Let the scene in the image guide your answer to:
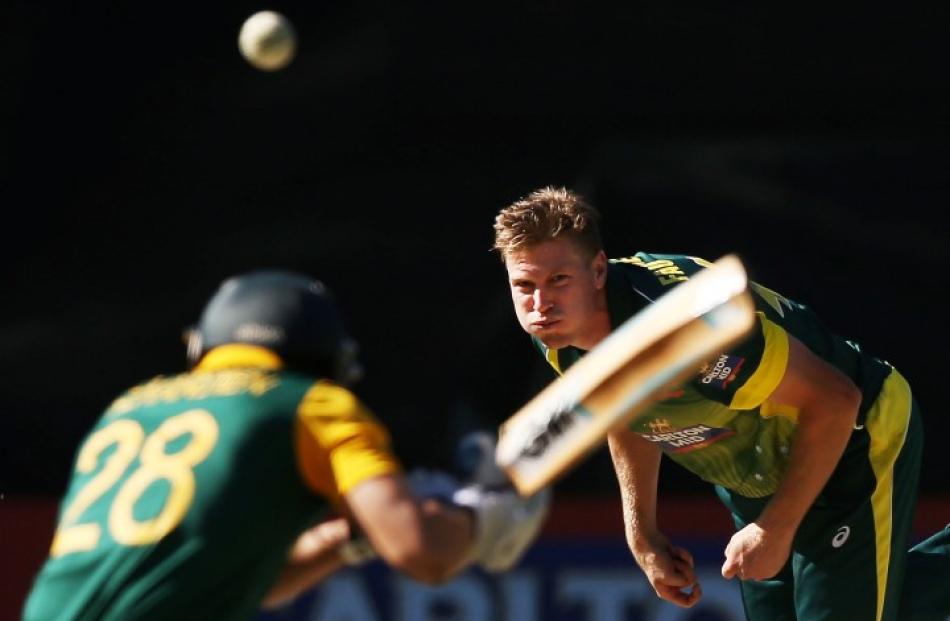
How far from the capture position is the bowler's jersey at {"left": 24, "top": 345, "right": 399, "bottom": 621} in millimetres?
3271

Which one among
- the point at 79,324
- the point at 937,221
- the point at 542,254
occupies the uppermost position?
the point at 542,254

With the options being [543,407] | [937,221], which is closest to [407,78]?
[937,221]

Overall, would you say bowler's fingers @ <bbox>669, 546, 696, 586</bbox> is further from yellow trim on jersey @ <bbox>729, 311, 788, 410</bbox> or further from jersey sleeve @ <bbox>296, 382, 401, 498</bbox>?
jersey sleeve @ <bbox>296, 382, 401, 498</bbox>

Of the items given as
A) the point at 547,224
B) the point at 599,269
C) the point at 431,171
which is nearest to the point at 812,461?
the point at 599,269

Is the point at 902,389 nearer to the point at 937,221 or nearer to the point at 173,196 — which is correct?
the point at 937,221

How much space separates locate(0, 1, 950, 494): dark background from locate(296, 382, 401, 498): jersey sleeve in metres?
3.64

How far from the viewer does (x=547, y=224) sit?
16.1 feet

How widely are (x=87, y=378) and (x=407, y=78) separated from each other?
5.13ft

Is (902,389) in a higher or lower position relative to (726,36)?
lower

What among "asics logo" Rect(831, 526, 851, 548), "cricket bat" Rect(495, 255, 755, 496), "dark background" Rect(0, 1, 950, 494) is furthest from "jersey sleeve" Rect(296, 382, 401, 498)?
"dark background" Rect(0, 1, 950, 494)

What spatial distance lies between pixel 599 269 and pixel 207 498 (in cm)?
176

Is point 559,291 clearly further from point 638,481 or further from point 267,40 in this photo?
point 267,40

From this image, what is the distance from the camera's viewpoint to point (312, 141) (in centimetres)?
709

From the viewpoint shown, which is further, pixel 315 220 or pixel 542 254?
pixel 315 220
